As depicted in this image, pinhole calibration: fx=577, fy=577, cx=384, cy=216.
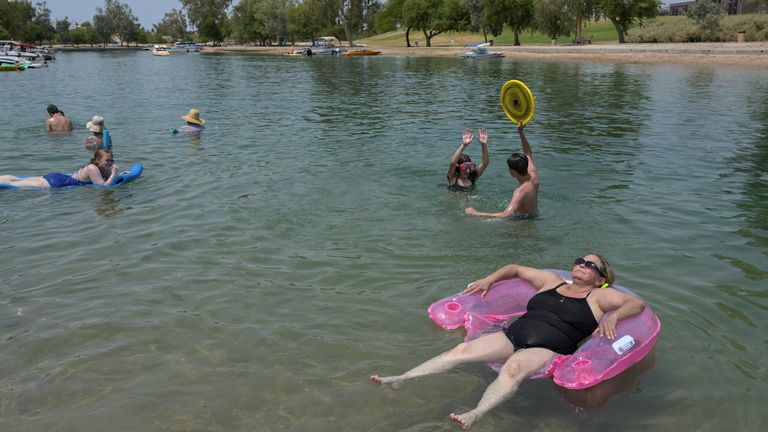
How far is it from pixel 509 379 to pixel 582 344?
1.09 m

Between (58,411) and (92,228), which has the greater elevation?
(92,228)

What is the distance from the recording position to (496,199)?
1117 cm

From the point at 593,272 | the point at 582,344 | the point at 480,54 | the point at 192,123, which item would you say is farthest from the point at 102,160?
the point at 480,54

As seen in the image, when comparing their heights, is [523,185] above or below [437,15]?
below

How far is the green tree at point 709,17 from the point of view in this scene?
57.5 metres

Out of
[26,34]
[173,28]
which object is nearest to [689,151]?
[26,34]

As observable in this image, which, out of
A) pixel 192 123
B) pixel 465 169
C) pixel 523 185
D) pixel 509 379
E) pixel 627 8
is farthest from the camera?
pixel 627 8

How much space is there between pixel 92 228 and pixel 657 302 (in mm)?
8579

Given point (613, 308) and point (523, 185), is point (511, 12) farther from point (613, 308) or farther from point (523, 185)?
point (613, 308)

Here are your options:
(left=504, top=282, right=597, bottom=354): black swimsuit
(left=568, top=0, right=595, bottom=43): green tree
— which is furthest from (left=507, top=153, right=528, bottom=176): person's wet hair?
(left=568, top=0, right=595, bottom=43): green tree

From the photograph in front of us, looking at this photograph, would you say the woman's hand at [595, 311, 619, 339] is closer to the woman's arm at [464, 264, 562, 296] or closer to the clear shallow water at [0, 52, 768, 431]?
the clear shallow water at [0, 52, 768, 431]

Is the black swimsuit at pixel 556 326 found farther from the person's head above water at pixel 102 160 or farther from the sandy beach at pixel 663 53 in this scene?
the sandy beach at pixel 663 53

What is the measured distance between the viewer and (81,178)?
11.9m

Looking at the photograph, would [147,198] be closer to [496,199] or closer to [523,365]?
[496,199]
